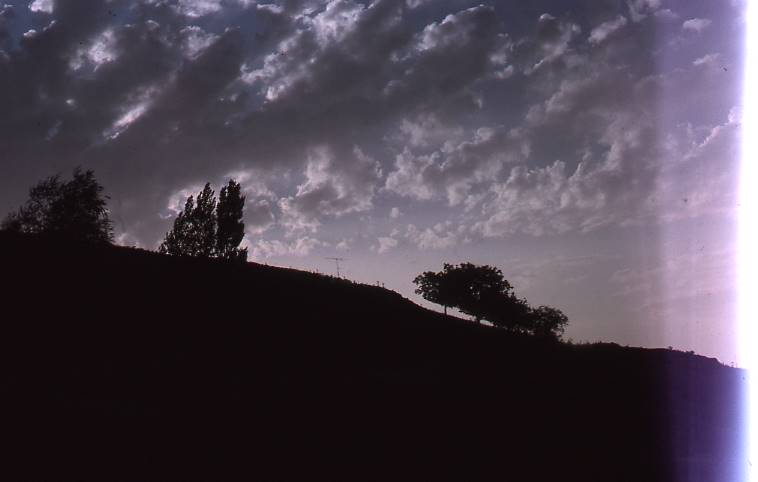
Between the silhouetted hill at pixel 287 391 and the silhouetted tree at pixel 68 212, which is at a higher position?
the silhouetted tree at pixel 68 212

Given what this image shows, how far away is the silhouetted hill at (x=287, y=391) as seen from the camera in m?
11.7

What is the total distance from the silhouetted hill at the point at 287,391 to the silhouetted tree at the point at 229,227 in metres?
15.8

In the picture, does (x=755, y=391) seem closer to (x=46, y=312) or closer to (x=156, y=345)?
(x=156, y=345)

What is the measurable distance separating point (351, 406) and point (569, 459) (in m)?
8.03

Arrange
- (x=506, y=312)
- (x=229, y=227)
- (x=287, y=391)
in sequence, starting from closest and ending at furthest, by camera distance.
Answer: (x=287, y=391)
(x=229, y=227)
(x=506, y=312)

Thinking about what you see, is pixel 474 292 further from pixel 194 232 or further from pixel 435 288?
pixel 194 232

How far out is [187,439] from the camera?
39.2ft

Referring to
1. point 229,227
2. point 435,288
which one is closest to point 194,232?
point 229,227

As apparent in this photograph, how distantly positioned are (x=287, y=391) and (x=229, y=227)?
3356 cm

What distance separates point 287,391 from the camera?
54.1ft

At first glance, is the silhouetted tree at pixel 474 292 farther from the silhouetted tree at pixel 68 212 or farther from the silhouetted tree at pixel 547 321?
the silhouetted tree at pixel 68 212

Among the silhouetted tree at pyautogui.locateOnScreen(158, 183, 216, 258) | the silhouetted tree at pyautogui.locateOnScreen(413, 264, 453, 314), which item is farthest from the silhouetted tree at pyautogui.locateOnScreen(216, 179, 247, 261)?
the silhouetted tree at pyautogui.locateOnScreen(413, 264, 453, 314)

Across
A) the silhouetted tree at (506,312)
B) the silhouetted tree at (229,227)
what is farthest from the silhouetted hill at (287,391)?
the silhouetted tree at (506,312)

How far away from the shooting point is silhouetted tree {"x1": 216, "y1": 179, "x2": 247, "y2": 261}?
4691 centimetres
